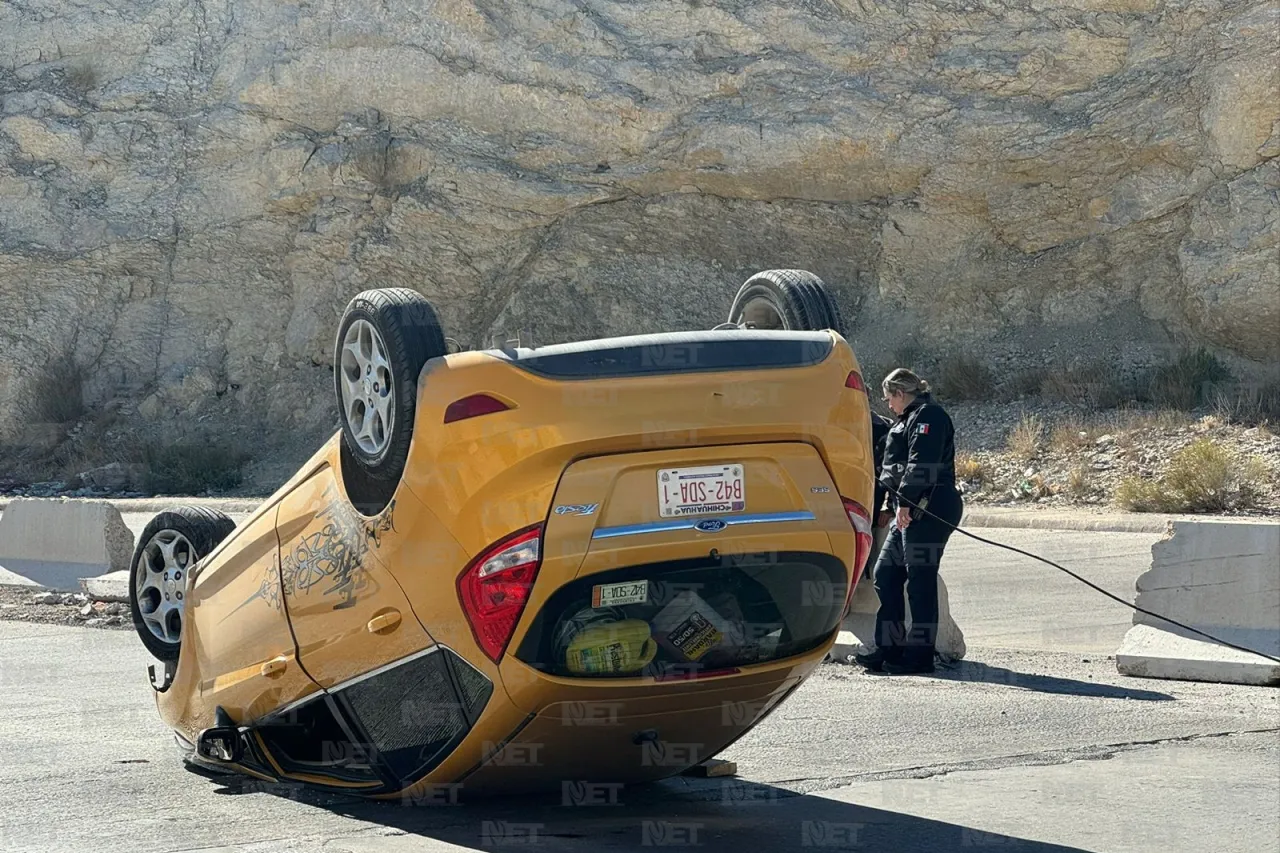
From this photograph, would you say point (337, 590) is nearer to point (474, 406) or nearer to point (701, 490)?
point (474, 406)

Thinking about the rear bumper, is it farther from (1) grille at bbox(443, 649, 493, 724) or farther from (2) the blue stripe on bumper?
(2) the blue stripe on bumper

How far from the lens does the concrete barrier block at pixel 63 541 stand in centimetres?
1420

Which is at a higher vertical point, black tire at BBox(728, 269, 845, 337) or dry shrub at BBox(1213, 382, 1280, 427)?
black tire at BBox(728, 269, 845, 337)

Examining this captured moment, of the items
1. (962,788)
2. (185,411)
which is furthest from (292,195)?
(962,788)

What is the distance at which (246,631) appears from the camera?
610cm

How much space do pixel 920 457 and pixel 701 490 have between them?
463cm

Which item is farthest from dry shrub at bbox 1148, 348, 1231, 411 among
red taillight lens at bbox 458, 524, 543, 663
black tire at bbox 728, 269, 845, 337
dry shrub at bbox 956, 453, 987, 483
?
red taillight lens at bbox 458, 524, 543, 663

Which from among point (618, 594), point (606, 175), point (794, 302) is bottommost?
point (618, 594)

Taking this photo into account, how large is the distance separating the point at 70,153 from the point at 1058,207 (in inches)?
757

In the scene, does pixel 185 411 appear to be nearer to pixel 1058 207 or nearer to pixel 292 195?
pixel 292 195

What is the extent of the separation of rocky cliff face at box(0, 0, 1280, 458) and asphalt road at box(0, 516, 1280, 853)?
1595 cm

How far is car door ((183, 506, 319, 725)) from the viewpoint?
590 centimetres

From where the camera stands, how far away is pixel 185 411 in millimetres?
29938

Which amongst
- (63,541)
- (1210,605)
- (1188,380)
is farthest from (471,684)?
(1188,380)
